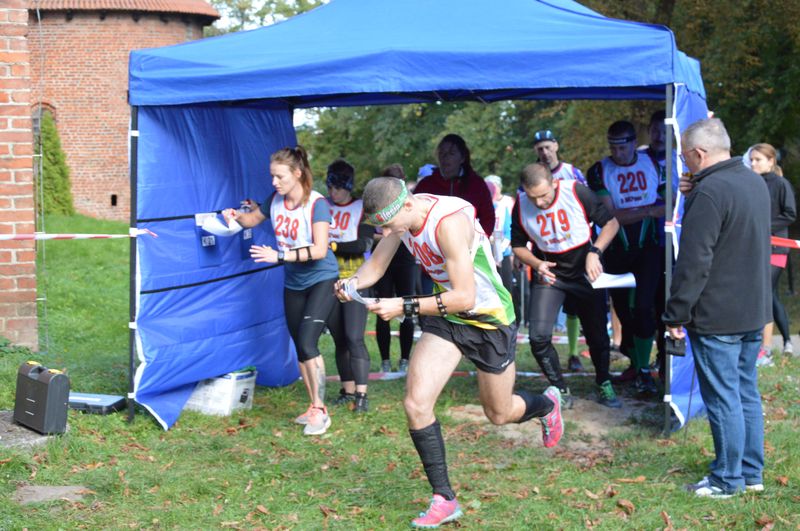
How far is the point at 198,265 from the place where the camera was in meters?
7.62

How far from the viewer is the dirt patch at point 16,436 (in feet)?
20.8

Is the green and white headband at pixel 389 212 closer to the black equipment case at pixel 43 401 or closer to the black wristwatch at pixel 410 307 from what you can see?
the black wristwatch at pixel 410 307

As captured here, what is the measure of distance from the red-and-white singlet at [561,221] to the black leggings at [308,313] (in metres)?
1.54

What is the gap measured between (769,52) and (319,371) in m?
16.8

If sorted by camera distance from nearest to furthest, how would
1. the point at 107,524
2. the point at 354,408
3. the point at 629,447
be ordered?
the point at 107,524
the point at 629,447
the point at 354,408

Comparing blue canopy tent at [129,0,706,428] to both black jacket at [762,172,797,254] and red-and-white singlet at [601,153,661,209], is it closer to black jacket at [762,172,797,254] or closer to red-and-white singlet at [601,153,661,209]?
red-and-white singlet at [601,153,661,209]

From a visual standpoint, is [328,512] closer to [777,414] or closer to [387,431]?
[387,431]

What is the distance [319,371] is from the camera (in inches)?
287

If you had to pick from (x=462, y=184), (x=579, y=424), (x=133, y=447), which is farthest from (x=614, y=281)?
(x=133, y=447)

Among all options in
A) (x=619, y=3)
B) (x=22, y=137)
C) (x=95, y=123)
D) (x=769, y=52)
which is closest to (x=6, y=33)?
(x=22, y=137)

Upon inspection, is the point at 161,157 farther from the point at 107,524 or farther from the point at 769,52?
the point at 769,52

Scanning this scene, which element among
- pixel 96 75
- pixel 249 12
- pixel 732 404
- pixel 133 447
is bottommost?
pixel 133 447

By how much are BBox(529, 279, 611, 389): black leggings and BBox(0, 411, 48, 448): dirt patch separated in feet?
11.2

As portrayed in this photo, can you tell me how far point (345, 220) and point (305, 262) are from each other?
110cm
